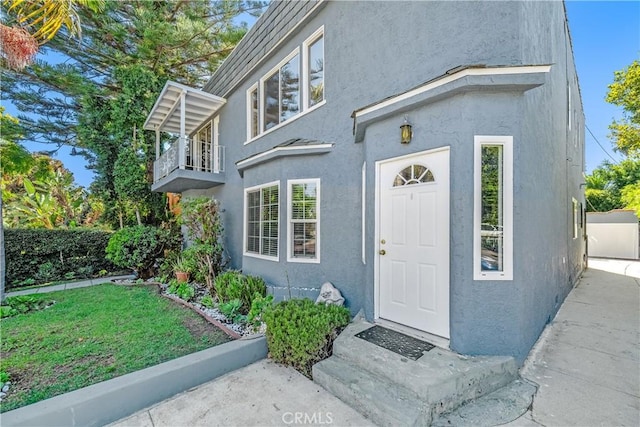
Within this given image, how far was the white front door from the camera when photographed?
156 inches

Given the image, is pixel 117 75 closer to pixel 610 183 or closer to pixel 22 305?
pixel 22 305

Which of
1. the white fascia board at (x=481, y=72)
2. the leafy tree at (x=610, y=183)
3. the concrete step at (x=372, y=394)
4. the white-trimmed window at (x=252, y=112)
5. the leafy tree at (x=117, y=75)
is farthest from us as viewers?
the leafy tree at (x=610, y=183)

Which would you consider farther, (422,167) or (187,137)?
(187,137)

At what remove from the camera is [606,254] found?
15625mm

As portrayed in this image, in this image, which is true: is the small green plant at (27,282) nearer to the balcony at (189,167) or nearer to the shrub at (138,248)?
the shrub at (138,248)

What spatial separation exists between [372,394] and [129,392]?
8.74 ft

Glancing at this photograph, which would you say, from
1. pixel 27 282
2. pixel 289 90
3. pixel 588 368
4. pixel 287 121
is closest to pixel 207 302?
pixel 287 121

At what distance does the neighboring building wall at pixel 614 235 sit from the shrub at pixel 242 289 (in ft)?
62.3

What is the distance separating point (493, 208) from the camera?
12.3ft

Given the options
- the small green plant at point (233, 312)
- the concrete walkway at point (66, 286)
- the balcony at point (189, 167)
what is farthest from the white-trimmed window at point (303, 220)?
the concrete walkway at point (66, 286)

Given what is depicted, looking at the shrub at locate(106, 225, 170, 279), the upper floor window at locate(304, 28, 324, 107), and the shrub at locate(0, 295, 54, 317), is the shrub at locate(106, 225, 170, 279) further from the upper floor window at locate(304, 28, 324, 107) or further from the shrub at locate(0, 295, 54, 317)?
the upper floor window at locate(304, 28, 324, 107)

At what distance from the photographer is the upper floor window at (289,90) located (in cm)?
670

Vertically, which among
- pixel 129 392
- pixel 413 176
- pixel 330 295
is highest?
pixel 413 176

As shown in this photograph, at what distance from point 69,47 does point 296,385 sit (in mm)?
17217
